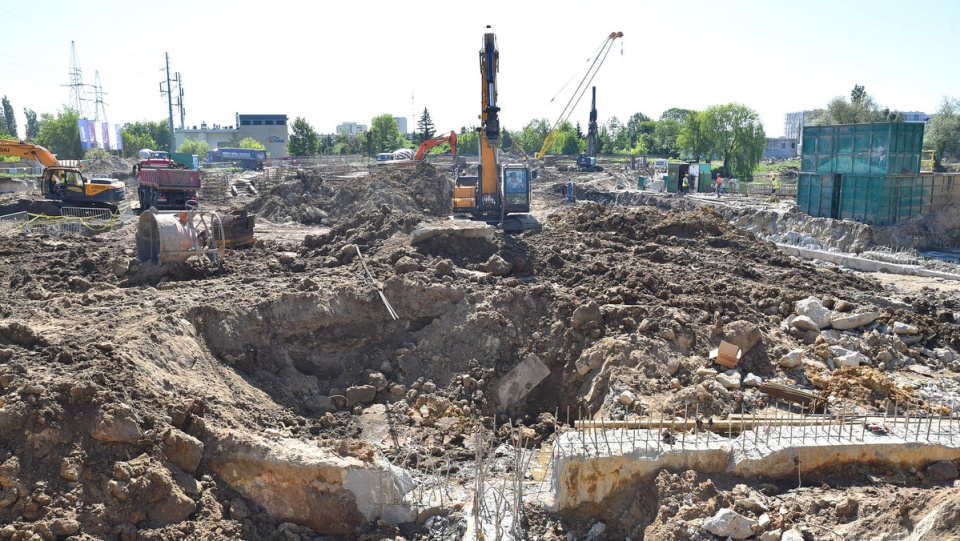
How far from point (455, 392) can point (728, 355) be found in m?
4.12

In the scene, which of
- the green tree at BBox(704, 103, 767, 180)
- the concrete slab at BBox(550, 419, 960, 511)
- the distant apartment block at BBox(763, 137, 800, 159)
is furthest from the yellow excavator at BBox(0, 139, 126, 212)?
the distant apartment block at BBox(763, 137, 800, 159)

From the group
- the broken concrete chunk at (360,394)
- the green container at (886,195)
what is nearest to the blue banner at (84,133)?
the green container at (886,195)

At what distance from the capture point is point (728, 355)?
1011 centimetres

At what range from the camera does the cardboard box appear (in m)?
10.1

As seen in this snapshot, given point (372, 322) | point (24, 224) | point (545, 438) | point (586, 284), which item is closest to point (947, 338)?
point (586, 284)

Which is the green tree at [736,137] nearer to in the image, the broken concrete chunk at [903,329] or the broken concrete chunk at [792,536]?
the broken concrete chunk at [903,329]

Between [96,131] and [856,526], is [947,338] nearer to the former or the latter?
[856,526]

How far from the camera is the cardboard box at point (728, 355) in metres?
10.1

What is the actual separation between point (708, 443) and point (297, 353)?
6.59 metres

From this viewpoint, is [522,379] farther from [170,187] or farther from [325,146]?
[325,146]

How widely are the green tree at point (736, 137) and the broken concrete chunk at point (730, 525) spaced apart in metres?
49.4

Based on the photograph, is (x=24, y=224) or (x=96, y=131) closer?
(x=24, y=224)

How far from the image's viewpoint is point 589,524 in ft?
25.0

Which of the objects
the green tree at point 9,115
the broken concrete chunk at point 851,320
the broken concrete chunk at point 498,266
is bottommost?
the broken concrete chunk at point 851,320
